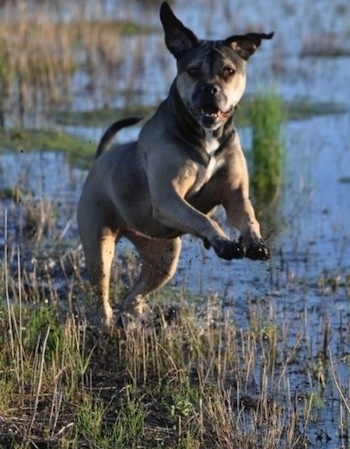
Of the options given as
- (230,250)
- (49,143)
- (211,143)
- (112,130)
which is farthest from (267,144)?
(230,250)

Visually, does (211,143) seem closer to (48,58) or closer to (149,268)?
(149,268)

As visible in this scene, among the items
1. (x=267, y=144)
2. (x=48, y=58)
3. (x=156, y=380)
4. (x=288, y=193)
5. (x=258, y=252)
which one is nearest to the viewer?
(x=258, y=252)

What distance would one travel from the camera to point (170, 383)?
759cm

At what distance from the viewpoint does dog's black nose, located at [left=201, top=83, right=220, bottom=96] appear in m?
→ 7.18

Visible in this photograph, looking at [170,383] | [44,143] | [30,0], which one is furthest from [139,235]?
[30,0]

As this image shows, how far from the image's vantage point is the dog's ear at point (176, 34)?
24.7ft

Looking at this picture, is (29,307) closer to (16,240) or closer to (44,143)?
(16,240)

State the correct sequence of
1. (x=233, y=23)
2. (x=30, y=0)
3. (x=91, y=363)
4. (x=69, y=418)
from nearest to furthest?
(x=69, y=418)
(x=91, y=363)
(x=233, y=23)
(x=30, y=0)

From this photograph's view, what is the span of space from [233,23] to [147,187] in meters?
12.7

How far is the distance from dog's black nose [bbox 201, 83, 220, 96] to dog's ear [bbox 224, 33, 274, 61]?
0.41m

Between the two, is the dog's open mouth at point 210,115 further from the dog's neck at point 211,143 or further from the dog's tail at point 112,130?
the dog's tail at point 112,130

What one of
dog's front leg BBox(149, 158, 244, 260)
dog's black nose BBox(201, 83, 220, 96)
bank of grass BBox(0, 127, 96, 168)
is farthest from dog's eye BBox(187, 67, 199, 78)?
bank of grass BBox(0, 127, 96, 168)

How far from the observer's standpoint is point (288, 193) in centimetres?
1262

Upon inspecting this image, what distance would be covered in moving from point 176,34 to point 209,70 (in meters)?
0.42
